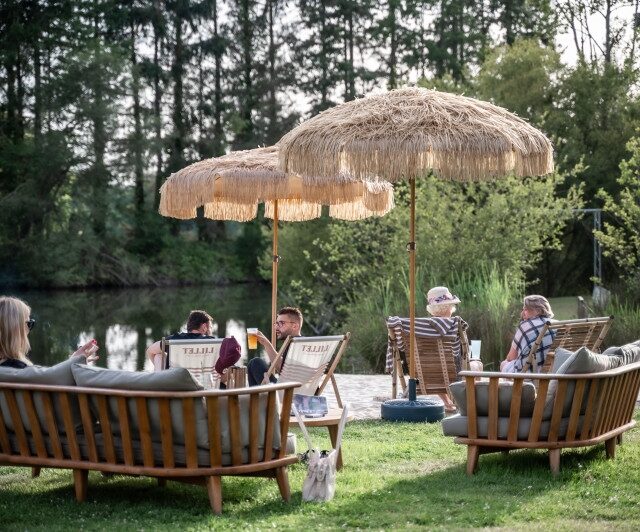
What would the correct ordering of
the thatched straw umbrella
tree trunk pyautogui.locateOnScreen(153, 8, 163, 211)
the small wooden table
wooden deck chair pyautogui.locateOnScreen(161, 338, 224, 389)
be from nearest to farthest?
the small wooden table, wooden deck chair pyautogui.locateOnScreen(161, 338, 224, 389), the thatched straw umbrella, tree trunk pyautogui.locateOnScreen(153, 8, 163, 211)

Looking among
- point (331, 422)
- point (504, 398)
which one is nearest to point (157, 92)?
point (331, 422)

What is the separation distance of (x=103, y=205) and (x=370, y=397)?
29391 mm

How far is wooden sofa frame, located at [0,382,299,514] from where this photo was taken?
5.38 metres

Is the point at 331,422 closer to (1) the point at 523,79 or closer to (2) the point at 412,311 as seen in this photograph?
(2) the point at 412,311

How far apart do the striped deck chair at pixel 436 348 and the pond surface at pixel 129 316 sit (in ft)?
28.4

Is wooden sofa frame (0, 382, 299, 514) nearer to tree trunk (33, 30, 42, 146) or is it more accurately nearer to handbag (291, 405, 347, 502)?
handbag (291, 405, 347, 502)

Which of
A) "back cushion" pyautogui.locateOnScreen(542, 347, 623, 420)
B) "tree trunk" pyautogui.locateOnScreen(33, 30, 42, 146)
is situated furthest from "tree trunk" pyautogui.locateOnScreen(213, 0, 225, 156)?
"back cushion" pyautogui.locateOnScreen(542, 347, 623, 420)

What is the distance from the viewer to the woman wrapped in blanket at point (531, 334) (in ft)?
27.9

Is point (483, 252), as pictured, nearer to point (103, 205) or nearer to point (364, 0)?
point (103, 205)

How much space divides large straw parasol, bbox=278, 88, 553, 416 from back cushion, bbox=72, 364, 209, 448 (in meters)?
2.92

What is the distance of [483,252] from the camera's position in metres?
18.3

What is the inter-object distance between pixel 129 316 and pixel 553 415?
80.5 feet

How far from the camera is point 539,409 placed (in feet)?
19.9

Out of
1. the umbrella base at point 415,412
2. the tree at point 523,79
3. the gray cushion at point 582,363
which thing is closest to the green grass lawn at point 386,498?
the gray cushion at point 582,363
